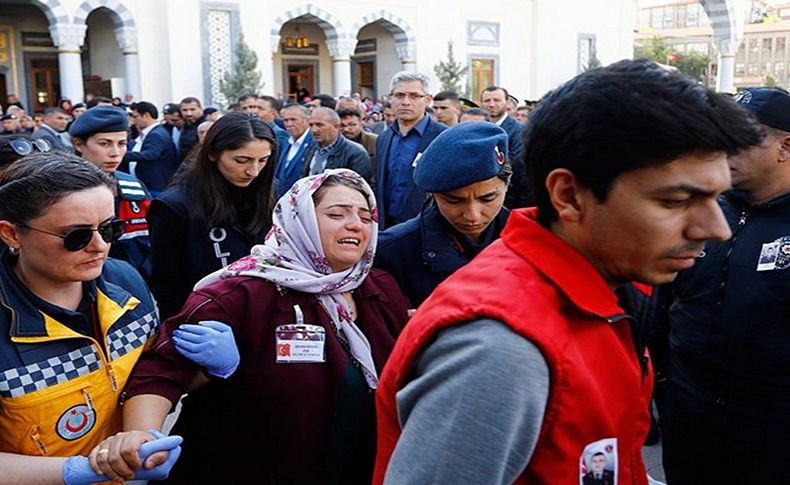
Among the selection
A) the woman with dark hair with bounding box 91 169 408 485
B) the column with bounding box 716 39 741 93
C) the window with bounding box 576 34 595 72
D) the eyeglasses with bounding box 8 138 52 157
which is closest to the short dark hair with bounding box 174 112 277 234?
the eyeglasses with bounding box 8 138 52 157

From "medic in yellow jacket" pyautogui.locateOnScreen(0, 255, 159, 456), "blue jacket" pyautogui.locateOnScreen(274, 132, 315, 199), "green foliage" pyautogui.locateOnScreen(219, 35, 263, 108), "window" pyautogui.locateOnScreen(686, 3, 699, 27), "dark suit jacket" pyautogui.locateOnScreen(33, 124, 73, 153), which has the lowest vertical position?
"medic in yellow jacket" pyautogui.locateOnScreen(0, 255, 159, 456)

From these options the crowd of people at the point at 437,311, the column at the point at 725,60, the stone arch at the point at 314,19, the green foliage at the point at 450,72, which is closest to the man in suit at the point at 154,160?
the crowd of people at the point at 437,311

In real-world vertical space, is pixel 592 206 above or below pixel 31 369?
above

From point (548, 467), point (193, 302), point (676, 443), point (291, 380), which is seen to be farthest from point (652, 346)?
point (548, 467)

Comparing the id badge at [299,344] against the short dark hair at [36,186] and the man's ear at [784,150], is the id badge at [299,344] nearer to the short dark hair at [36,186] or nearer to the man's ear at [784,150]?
the short dark hair at [36,186]

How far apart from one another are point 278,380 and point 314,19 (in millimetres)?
18296

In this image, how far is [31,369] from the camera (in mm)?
1551

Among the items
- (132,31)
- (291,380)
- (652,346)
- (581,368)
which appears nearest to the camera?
(581,368)

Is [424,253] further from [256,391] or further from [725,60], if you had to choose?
[725,60]

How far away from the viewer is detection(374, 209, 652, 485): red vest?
0.90 meters

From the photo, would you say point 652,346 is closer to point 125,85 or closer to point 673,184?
point 673,184

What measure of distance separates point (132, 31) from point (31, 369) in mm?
15713

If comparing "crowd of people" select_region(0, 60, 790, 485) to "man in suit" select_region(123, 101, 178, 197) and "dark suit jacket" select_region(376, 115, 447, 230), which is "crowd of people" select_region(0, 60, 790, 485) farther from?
"man in suit" select_region(123, 101, 178, 197)

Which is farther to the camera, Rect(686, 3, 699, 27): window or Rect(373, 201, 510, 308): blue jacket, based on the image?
Rect(686, 3, 699, 27): window
